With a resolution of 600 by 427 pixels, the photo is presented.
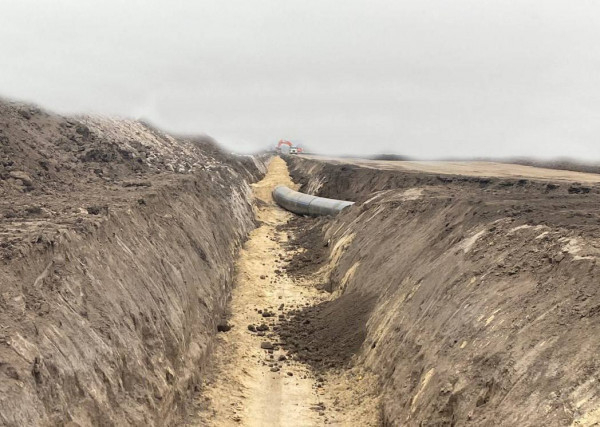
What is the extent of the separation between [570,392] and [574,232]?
4.62 m

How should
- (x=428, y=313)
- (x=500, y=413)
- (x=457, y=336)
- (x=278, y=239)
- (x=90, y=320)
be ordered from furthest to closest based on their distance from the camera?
(x=278, y=239) → (x=428, y=313) → (x=457, y=336) → (x=90, y=320) → (x=500, y=413)

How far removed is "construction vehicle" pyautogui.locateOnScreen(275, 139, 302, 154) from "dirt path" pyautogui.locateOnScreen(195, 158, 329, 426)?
8625cm

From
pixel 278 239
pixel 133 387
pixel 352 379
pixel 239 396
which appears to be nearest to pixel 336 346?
pixel 352 379

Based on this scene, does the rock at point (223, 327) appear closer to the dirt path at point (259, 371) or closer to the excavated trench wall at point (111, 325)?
the dirt path at point (259, 371)

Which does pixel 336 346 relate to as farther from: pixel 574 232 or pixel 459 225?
pixel 574 232

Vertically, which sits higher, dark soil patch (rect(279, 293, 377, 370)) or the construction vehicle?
the construction vehicle

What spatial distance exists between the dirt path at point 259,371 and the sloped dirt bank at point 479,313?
1.09 metres

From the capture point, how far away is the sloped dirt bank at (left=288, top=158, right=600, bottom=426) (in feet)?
23.7

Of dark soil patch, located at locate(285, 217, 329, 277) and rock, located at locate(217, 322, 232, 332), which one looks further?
dark soil patch, located at locate(285, 217, 329, 277)

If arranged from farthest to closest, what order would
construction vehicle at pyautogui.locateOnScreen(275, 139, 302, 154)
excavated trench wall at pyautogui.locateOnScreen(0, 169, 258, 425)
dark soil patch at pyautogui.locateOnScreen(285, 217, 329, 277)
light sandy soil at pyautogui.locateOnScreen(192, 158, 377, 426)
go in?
construction vehicle at pyautogui.locateOnScreen(275, 139, 302, 154) < dark soil patch at pyautogui.locateOnScreen(285, 217, 329, 277) < light sandy soil at pyautogui.locateOnScreen(192, 158, 377, 426) < excavated trench wall at pyautogui.locateOnScreen(0, 169, 258, 425)

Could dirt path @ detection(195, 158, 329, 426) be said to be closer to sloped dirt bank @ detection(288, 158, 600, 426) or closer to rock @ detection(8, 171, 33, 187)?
sloped dirt bank @ detection(288, 158, 600, 426)

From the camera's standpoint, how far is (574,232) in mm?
10258

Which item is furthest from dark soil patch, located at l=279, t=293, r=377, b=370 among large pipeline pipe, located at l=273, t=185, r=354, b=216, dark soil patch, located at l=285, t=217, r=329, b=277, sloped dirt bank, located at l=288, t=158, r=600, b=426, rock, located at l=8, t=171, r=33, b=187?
large pipeline pipe, located at l=273, t=185, r=354, b=216

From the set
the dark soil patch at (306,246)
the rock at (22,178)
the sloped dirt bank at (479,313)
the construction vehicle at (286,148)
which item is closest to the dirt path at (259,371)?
the sloped dirt bank at (479,313)
